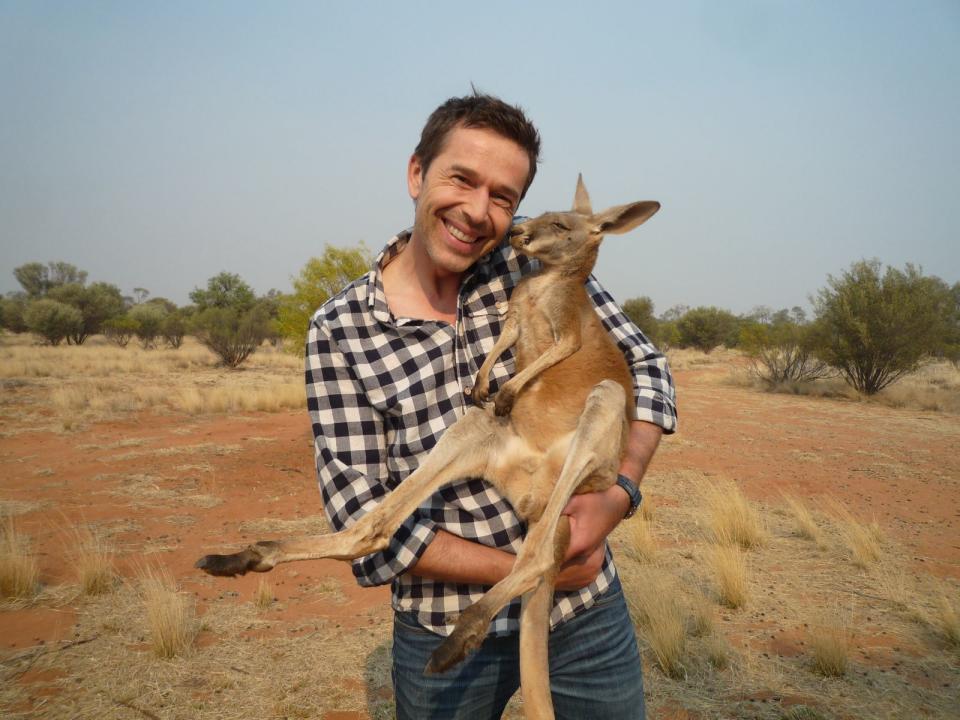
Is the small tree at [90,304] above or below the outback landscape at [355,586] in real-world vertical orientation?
above

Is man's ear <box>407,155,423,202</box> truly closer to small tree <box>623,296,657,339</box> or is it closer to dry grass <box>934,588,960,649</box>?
dry grass <box>934,588,960,649</box>

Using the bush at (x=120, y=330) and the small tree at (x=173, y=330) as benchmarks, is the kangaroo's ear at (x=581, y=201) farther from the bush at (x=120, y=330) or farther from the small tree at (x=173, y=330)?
the bush at (x=120, y=330)

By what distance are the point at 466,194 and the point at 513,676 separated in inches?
74.8

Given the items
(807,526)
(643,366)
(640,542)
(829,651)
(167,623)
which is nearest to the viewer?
(643,366)

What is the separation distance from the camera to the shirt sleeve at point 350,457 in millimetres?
2041

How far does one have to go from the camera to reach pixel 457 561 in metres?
2.08

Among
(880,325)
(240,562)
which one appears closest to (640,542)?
(240,562)

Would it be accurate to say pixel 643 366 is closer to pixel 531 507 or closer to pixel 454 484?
pixel 531 507

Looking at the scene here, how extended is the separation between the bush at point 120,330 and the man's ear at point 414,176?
1545 inches

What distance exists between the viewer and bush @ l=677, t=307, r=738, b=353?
45344 millimetres

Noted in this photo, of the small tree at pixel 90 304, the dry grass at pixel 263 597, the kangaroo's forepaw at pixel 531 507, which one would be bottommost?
the dry grass at pixel 263 597

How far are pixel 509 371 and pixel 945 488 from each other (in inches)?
452

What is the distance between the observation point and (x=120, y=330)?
36.8m

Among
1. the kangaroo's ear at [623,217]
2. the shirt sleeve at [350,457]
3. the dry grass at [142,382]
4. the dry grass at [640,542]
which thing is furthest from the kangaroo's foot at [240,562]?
the dry grass at [142,382]
